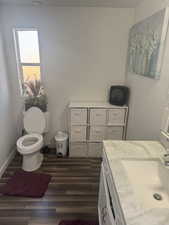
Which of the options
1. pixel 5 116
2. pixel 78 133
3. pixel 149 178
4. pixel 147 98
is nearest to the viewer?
pixel 149 178

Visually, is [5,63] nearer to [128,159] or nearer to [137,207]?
A: [128,159]

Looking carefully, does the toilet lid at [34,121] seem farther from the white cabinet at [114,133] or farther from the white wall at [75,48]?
the white cabinet at [114,133]

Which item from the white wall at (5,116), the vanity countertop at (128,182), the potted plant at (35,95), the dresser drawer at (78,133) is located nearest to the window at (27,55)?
the potted plant at (35,95)

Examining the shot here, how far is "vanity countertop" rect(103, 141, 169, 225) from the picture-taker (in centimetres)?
71

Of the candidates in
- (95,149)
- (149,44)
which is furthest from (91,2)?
(95,149)

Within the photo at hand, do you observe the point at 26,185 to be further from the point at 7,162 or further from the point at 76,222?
the point at 76,222

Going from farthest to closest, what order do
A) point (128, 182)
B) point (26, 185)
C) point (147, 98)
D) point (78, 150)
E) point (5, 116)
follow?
point (78, 150) → point (5, 116) → point (26, 185) → point (147, 98) → point (128, 182)

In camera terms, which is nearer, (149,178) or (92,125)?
(149,178)

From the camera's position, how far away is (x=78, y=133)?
258cm

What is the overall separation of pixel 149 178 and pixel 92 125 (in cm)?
148

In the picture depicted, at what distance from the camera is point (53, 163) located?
255 cm

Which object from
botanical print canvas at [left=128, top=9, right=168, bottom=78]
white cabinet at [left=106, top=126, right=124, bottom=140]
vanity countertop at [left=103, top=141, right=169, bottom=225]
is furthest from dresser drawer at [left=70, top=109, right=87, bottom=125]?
vanity countertop at [left=103, top=141, right=169, bottom=225]

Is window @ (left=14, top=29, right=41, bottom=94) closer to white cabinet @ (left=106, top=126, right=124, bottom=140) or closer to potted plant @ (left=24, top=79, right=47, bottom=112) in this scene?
potted plant @ (left=24, top=79, right=47, bottom=112)

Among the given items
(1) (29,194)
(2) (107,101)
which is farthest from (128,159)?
(2) (107,101)
